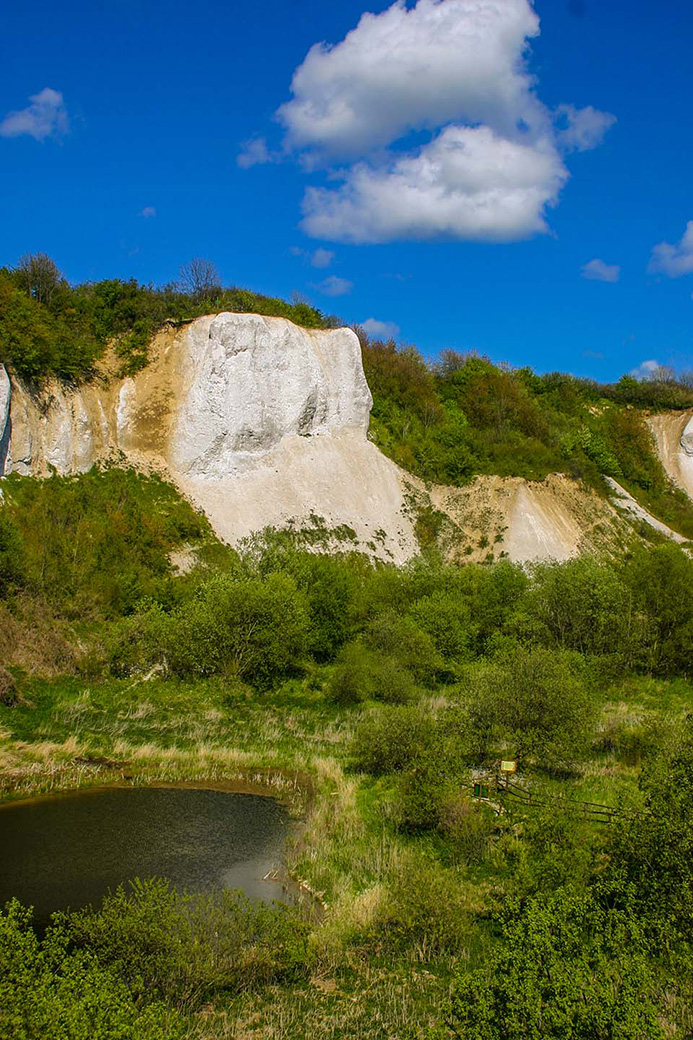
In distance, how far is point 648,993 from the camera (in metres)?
8.40

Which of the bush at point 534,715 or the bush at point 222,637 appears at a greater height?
the bush at point 222,637

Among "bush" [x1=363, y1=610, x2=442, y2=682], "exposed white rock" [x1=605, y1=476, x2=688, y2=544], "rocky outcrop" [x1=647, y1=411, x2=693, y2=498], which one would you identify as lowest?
"bush" [x1=363, y1=610, x2=442, y2=682]

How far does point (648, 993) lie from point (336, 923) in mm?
4699

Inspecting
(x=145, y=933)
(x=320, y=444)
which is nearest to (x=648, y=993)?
(x=145, y=933)

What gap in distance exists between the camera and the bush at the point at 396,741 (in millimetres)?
17484

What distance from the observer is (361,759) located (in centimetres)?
1856

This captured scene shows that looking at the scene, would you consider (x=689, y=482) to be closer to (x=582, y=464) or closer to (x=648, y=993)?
(x=582, y=464)

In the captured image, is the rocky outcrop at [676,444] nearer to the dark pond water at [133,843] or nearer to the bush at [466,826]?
the bush at [466,826]

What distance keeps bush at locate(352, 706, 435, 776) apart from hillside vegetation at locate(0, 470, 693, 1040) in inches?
2.6

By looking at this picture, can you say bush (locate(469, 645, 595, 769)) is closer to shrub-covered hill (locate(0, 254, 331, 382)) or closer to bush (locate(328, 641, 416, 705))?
bush (locate(328, 641, 416, 705))

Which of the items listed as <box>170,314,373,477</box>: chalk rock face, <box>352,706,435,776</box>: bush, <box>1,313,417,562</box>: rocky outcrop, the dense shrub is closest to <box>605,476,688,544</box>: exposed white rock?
<box>1,313,417,562</box>: rocky outcrop

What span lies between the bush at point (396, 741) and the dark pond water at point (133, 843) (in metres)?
2.69

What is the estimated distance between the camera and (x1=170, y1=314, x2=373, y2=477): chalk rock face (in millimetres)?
41312

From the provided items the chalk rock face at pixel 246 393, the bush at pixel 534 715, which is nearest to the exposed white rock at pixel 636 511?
the chalk rock face at pixel 246 393
